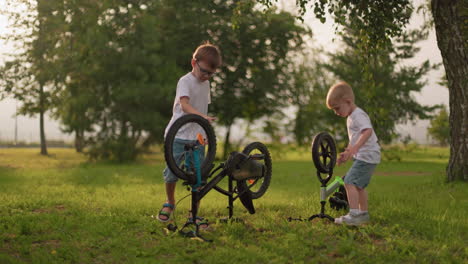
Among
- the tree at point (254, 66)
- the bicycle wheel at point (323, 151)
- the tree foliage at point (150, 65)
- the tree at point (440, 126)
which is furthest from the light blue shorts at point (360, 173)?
the tree at point (440, 126)

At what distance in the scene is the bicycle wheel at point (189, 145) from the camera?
5535 millimetres

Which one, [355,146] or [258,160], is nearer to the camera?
[355,146]

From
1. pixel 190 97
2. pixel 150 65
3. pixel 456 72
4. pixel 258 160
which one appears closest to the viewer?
Result: pixel 190 97

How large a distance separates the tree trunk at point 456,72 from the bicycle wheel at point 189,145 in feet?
26.9

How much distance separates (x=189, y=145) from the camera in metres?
5.74

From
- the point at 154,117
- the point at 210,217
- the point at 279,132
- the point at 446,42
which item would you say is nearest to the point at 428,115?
the point at 279,132

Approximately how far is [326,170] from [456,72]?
22.6ft

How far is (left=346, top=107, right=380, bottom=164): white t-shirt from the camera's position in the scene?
6.09 m

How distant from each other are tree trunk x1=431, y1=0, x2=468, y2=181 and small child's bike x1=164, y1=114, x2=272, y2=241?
7.15m

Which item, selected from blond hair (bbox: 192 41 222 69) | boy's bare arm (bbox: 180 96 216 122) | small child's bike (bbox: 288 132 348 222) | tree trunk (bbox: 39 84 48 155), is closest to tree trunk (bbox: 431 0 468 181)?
small child's bike (bbox: 288 132 348 222)

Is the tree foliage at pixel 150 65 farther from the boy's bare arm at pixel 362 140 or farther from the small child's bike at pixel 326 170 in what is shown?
the boy's bare arm at pixel 362 140

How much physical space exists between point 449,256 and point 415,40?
33.9 meters

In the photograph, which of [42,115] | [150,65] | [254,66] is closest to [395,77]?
[254,66]

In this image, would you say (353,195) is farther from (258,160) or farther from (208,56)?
(208,56)
